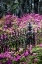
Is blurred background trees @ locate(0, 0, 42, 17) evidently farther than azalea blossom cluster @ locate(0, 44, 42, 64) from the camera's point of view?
Yes

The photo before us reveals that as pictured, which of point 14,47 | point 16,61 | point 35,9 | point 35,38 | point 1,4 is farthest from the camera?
point 35,9

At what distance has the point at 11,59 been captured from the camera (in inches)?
288

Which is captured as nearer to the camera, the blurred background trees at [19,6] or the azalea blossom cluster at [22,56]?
the azalea blossom cluster at [22,56]

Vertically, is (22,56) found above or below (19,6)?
below

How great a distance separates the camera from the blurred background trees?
15.7 m

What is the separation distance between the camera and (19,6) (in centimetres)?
1734

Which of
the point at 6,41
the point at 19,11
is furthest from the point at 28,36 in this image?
the point at 19,11

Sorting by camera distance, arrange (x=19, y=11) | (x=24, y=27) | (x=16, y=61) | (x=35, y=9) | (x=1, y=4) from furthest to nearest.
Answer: (x=35, y=9) → (x=19, y=11) → (x=1, y=4) → (x=24, y=27) → (x=16, y=61)

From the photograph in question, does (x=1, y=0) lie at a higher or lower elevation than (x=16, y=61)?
higher

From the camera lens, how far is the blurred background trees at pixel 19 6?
15.7m

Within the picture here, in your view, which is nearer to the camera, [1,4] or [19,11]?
[1,4]

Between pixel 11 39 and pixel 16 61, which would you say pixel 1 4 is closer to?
pixel 11 39

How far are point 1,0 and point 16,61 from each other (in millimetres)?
8907

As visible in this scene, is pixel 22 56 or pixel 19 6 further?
pixel 19 6
